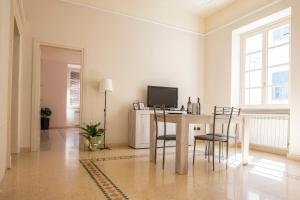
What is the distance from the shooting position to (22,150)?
3.95m

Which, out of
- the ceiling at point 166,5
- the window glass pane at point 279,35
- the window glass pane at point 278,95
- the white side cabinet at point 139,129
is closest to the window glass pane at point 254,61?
the window glass pane at point 279,35

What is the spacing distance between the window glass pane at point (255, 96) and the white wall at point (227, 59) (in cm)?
49

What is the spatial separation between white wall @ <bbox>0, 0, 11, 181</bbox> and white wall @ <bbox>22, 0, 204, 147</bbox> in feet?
4.87

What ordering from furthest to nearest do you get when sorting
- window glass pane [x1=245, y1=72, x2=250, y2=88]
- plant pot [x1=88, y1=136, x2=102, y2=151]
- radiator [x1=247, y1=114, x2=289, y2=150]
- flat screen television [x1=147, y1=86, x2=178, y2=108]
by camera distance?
window glass pane [x1=245, y1=72, x2=250, y2=88]
flat screen television [x1=147, y1=86, x2=178, y2=108]
plant pot [x1=88, y1=136, x2=102, y2=151]
radiator [x1=247, y1=114, x2=289, y2=150]

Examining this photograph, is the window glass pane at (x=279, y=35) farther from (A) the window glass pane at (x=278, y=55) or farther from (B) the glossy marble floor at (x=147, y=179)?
(B) the glossy marble floor at (x=147, y=179)

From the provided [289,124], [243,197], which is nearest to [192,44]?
[289,124]

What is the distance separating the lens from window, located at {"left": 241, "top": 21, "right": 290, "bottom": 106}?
14.2 feet

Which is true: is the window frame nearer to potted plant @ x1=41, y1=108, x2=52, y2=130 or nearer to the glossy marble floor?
the glossy marble floor

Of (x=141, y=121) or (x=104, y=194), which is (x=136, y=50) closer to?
(x=141, y=121)

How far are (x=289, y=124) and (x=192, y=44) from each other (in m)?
3.02

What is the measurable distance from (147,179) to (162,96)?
9.13 ft

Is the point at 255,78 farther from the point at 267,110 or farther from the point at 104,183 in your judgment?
the point at 104,183

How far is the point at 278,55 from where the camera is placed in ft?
14.6

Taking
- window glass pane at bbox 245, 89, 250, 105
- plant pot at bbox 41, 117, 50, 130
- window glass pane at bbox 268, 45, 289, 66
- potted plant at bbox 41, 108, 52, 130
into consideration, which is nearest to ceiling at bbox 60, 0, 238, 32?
window glass pane at bbox 268, 45, 289, 66
